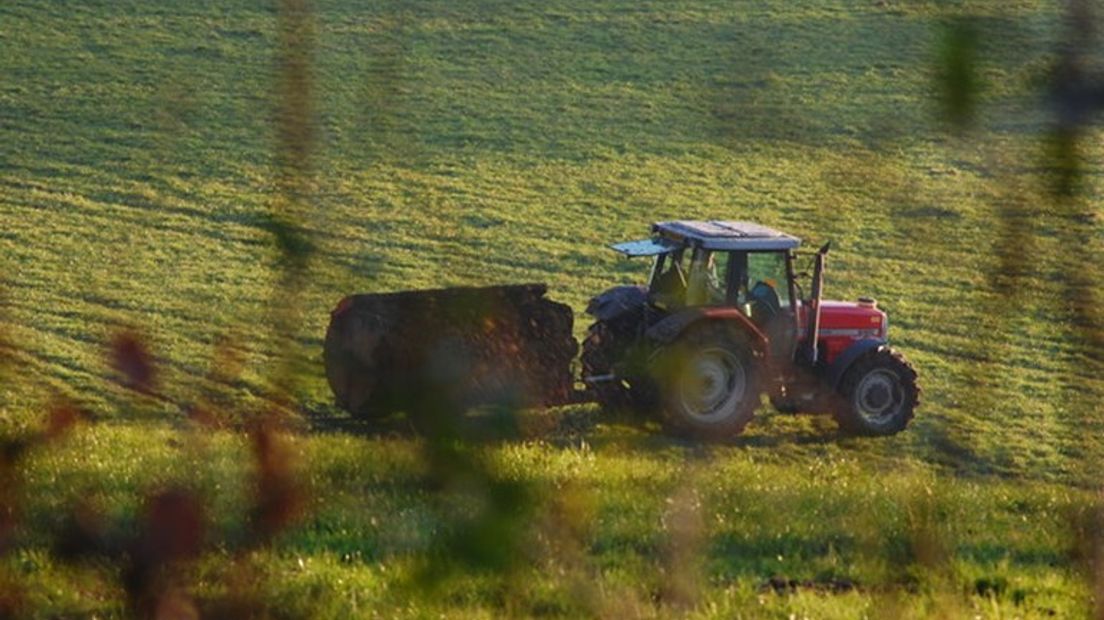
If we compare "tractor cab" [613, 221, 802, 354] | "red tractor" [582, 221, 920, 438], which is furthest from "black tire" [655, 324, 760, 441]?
"tractor cab" [613, 221, 802, 354]

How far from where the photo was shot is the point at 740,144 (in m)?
1.75

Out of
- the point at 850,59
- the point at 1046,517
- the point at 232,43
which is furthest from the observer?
the point at 850,59

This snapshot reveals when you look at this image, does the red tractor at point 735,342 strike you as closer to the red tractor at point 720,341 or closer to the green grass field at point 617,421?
the red tractor at point 720,341

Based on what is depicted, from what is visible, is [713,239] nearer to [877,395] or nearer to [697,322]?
[697,322]

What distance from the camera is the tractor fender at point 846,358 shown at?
15344mm

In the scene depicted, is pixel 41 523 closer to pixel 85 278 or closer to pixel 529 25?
pixel 85 278

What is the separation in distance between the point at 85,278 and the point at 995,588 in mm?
20551

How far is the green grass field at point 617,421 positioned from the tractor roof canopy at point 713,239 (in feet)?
5.19

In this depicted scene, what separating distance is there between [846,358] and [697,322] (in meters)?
1.99

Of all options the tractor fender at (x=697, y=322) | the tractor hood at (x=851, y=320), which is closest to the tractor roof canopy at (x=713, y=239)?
the tractor fender at (x=697, y=322)

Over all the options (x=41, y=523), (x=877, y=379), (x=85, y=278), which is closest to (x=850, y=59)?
(x=85, y=278)

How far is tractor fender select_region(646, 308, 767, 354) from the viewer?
45.5 ft

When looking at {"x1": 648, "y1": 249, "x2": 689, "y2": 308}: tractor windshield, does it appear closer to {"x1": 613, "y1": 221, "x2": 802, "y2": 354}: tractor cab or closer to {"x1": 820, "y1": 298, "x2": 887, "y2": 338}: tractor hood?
{"x1": 613, "y1": 221, "x2": 802, "y2": 354}: tractor cab

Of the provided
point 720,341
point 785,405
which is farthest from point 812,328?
point 720,341
